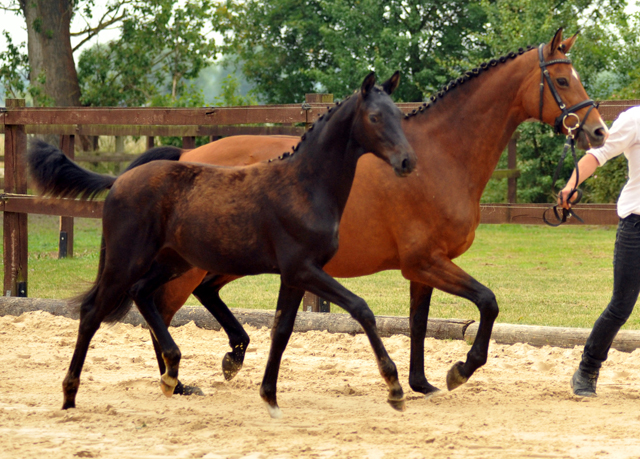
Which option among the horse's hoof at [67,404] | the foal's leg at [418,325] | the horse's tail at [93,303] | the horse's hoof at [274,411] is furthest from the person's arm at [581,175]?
the horse's hoof at [67,404]

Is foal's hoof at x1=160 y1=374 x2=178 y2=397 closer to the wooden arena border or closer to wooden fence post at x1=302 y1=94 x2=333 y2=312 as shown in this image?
the wooden arena border

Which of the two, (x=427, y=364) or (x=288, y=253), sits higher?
(x=288, y=253)

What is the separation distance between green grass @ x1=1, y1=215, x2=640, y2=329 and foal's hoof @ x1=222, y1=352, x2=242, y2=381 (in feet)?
3.77

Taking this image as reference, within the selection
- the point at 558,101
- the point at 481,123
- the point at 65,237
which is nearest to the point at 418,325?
the point at 481,123

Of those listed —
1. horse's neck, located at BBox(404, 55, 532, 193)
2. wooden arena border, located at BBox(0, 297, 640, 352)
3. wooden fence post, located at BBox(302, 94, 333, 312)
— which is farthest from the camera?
wooden fence post, located at BBox(302, 94, 333, 312)

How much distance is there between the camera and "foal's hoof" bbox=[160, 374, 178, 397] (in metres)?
4.18

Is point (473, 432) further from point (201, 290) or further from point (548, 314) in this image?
point (548, 314)

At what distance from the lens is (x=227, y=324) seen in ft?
15.9

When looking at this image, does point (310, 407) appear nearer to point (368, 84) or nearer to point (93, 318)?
point (93, 318)

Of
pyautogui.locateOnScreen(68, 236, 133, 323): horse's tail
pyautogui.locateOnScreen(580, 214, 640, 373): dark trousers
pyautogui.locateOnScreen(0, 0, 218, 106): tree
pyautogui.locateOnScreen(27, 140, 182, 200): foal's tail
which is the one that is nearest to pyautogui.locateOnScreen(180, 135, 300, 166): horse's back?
pyautogui.locateOnScreen(27, 140, 182, 200): foal's tail

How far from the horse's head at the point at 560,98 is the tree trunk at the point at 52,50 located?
13.7m

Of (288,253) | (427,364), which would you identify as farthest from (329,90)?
(288,253)

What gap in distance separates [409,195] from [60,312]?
3866mm

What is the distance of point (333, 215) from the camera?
3834 mm
